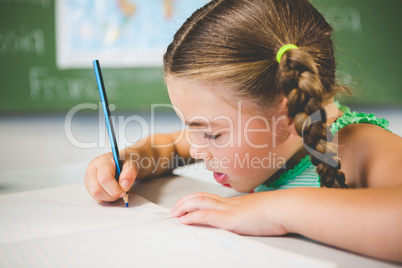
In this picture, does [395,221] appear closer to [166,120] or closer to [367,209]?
[367,209]

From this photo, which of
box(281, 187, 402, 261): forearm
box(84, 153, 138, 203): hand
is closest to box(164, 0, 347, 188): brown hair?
box(281, 187, 402, 261): forearm

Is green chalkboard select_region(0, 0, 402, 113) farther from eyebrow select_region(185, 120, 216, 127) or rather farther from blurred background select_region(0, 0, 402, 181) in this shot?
eyebrow select_region(185, 120, 216, 127)

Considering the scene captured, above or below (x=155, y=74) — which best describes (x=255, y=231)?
below

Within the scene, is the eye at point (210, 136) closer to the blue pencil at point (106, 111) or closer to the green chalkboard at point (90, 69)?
the blue pencil at point (106, 111)

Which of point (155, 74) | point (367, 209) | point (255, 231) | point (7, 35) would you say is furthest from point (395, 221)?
point (7, 35)

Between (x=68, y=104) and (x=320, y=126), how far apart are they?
222 centimetres

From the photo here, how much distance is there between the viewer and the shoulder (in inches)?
19.9

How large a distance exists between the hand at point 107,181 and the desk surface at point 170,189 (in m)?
0.06

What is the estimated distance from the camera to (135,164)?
787 mm

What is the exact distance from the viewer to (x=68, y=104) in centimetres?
248

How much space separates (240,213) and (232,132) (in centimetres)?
20

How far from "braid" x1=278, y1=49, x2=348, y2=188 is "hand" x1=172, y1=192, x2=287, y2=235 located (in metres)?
0.11

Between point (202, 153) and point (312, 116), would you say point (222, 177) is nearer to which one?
point (202, 153)

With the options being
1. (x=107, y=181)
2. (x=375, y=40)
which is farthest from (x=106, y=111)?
(x=375, y=40)
